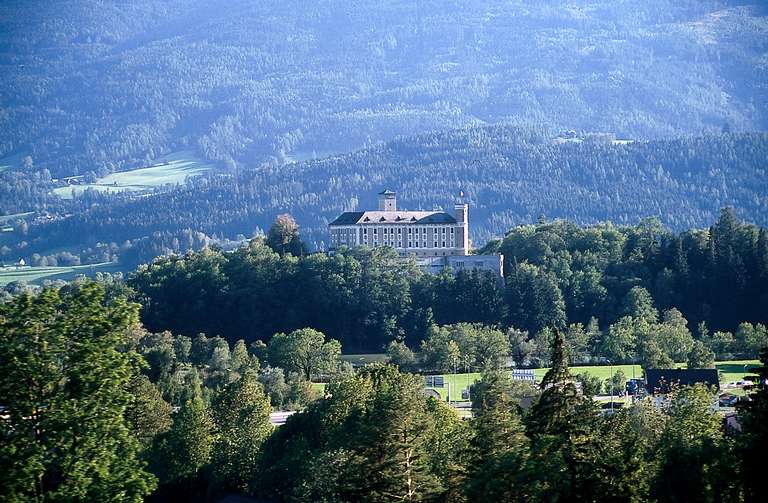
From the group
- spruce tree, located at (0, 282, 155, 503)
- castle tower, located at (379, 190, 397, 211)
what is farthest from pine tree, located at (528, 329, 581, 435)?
castle tower, located at (379, 190, 397, 211)

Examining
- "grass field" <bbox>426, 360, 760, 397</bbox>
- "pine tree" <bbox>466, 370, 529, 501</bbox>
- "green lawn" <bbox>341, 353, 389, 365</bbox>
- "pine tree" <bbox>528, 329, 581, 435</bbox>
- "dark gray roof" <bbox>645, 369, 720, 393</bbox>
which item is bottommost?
"pine tree" <bbox>466, 370, 529, 501</bbox>

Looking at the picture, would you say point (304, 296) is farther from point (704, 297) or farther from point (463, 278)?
point (704, 297)

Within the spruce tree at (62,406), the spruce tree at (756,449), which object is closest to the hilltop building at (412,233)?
the spruce tree at (756,449)

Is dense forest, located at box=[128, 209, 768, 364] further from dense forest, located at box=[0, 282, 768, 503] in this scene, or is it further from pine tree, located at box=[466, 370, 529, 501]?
pine tree, located at box=[466, 370, 529, 501]

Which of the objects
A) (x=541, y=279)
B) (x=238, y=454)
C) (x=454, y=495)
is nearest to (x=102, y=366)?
(x=454, y=495)

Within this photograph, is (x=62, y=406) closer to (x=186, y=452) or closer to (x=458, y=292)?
(x=186, y=452)

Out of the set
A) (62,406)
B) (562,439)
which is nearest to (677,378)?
(562,439)

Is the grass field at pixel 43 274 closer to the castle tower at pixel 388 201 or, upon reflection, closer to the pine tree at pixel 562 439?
the castle tower at pixel 388 201
